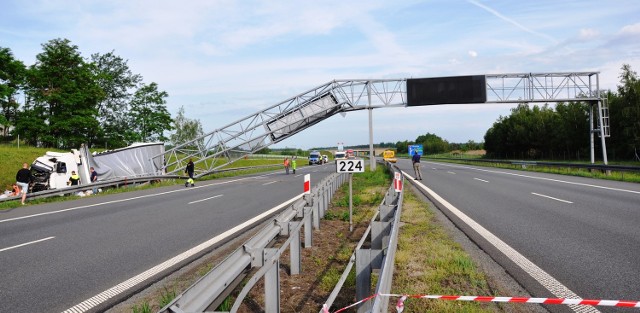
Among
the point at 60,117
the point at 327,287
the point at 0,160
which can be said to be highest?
the point at 60,117

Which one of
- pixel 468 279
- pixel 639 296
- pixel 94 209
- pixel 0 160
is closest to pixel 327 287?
pixel 468 279

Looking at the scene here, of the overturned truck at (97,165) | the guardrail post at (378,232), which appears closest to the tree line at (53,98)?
the overturned truck at (97,165)

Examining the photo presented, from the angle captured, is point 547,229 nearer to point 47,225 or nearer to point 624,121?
point 47,225

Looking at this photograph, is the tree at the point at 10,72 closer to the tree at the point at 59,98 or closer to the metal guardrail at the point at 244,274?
the tree at the point at 59,98

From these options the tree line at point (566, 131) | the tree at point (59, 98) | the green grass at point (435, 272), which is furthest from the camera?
the tree line at point (566, 131)

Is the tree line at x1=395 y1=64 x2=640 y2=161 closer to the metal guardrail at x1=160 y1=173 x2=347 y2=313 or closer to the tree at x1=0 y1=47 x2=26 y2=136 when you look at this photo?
the metal guardrail at x1=160 y1=173 x2=347 y2=313

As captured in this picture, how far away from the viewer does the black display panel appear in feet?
111

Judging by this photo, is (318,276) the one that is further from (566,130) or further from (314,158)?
(314,158)

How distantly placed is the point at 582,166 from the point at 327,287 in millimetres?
25550

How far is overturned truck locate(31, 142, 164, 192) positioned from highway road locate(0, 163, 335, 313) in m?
6.60

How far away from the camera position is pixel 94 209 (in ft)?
45.7

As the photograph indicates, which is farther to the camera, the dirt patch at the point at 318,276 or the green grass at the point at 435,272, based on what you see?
the dirt patch at the point at 318,276

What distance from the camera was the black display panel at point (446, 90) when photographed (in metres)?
33.8

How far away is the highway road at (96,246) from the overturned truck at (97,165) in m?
6.60
